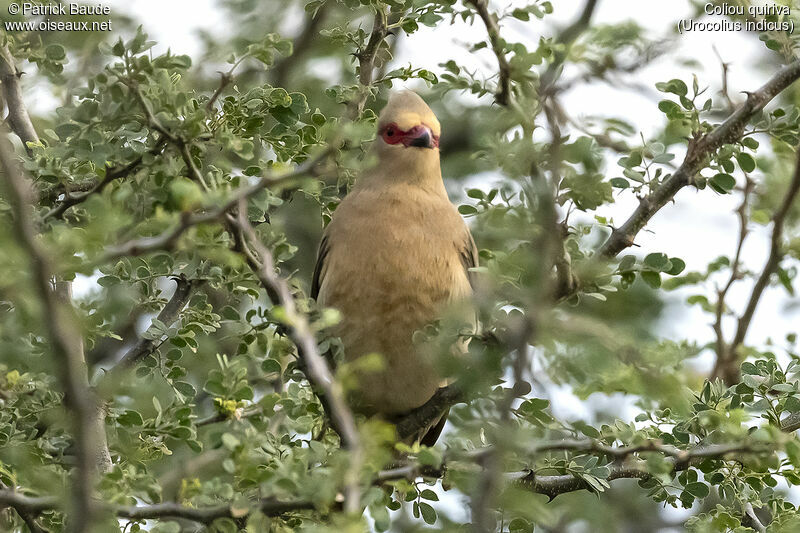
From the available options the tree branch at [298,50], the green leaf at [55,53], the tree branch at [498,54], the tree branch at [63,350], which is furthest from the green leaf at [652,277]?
the tree branch at [298,50]

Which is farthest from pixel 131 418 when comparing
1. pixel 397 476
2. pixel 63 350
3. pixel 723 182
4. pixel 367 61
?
pixel 723 182

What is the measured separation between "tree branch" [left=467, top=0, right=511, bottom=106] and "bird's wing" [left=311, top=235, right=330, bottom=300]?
71.1 inches

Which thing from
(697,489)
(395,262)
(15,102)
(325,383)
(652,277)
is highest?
(15,102)

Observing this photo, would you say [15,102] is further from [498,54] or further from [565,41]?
[565,41]

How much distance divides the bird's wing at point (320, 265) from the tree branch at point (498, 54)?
5.93 ft

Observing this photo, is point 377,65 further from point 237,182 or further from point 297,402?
point 297,402

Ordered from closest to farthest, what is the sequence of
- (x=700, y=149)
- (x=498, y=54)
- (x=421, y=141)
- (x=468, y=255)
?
(x=498, y=54) < (x=700, y=149) < (x=468, y=255) < (x=421, y=141)

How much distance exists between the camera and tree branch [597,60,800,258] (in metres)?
2.84

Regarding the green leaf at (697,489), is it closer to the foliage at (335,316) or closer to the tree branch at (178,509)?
the foliage at (335,316)

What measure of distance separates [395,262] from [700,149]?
1497 millimetres

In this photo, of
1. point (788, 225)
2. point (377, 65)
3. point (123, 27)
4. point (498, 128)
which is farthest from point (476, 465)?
point (123, 27)

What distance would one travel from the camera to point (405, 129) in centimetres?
450

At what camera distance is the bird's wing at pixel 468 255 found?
14.0 feet

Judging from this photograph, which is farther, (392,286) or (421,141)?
(421,141)
